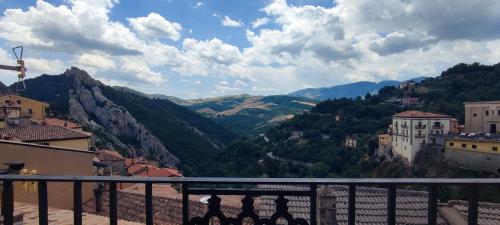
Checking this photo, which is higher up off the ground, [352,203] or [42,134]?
[352,203]

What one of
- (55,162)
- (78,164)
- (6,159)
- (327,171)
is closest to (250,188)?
(6,159)

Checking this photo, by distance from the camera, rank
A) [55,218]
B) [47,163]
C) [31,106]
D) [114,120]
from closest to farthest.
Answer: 1. [55,218]
2. [47,163]
3. [31,106]
4. [114,120]

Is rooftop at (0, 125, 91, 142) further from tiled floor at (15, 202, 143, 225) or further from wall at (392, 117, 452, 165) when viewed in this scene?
wall at (392, 117, 452, 165)

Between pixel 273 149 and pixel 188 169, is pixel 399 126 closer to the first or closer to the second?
pixel 273 149

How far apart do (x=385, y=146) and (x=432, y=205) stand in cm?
5740

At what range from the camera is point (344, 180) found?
2.06 meters

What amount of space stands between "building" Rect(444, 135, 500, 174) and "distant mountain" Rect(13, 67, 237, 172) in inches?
1505

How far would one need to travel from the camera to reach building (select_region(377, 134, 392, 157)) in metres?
55.6

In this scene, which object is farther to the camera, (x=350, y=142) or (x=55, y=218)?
(x=350, y=142)

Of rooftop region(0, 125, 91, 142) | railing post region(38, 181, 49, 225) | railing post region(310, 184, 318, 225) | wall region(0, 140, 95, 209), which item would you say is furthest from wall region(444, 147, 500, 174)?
railing post region(38, 181, 49, 225)

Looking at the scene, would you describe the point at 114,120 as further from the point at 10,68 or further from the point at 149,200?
the point at 149,200

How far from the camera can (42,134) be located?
22.6 metres

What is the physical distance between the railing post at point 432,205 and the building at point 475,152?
40214mm

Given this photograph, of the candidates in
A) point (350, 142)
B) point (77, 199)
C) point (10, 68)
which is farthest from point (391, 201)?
point (350, 142)
